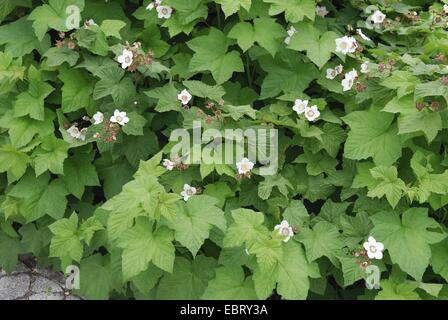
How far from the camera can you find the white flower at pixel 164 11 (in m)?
3.20

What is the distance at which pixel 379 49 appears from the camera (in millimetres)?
3168

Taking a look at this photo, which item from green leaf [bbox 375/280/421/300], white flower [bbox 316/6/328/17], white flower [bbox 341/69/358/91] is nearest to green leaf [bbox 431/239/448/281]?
green leaf [bbox 375/280/421/300]

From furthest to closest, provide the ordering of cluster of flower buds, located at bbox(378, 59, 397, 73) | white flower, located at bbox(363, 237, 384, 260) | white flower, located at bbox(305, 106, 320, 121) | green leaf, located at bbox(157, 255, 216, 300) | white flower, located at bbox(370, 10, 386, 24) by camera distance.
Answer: white flower, located at bbox(370, 10, 386, 24) < white flower, located at bbox(305, 106, 320, 121) < cluster of flower buds, located at bbox(378, 59, 397, 73) < green leaf, located at bbox(157, 255, 216, 300) < white flower, located at bbox(363, 237, 384, 260)

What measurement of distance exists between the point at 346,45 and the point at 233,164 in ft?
2.87

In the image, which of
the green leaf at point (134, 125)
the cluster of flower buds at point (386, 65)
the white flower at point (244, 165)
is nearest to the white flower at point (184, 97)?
the green leaf at point (134, 125)

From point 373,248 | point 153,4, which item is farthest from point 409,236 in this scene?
point 153,4

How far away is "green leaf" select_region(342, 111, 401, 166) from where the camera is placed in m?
2.72

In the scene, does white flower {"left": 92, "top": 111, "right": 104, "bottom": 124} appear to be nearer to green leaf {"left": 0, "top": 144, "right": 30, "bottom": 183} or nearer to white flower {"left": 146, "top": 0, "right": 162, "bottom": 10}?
green leaf {"left": 0, "top": 144, "right": 30, "bottom": 183}

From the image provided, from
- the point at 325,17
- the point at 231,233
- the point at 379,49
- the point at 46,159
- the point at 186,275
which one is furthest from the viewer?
the point at 325,17

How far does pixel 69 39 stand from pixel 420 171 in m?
1.86

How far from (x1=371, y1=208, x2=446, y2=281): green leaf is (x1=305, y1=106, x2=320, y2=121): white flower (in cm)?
61

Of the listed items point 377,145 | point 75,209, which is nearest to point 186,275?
point 75,209

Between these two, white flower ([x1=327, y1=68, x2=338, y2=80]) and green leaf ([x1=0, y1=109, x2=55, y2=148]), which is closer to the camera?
green leaf ([x1=0, y1=109, x2=55, y2=148])
